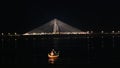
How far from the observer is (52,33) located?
6750 centimetres

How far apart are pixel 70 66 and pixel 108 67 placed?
2.04 meters

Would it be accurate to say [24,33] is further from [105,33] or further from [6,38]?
[105,33]

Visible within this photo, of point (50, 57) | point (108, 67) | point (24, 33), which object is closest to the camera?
point (108, 67)

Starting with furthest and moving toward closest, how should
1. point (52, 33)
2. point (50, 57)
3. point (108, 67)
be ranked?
point (52, 33)
point (50, 57)
point (108, 67)

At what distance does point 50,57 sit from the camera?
28344 millimetres

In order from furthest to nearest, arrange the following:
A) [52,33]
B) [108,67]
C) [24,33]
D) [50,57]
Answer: [24,33] → [52,33] → [50,57] → [108,67]

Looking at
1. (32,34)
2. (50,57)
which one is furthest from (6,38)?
(50,57)

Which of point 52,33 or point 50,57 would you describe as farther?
point 52,33

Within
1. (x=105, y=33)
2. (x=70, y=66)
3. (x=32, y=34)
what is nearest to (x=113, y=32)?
(x=105, y=33)

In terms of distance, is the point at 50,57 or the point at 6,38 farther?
the point at 6,38

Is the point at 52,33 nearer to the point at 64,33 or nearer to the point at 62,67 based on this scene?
the point at 64,33

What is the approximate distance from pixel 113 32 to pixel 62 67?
5389cm

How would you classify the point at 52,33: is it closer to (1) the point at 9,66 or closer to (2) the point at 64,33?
(2) the point at 64,33

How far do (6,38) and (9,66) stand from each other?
54040 millimetres
